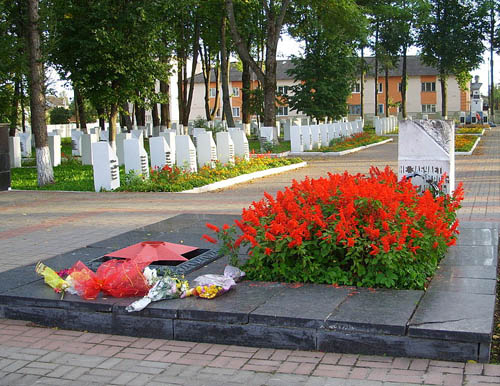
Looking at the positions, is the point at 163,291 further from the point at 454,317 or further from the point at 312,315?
the point at 454,317

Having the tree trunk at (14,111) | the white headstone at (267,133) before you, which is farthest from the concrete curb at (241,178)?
the tree trunk at (14,111)

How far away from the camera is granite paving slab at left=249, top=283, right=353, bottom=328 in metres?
4.89

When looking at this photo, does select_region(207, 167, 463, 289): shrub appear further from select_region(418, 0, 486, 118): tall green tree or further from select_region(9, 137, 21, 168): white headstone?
select_region(418, 0, 486, 118): tall green tree

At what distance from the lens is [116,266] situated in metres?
5.90

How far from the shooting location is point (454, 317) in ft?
15.6

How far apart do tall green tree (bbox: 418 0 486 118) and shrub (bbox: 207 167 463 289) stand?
182ft

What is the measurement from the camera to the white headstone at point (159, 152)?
651 inches

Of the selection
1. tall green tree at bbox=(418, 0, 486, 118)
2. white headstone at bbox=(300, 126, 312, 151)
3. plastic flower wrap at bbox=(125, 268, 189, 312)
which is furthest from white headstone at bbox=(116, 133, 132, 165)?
tall green tree at bbox=(418, 0, 486, 118)

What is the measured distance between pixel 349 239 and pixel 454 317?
1.13m

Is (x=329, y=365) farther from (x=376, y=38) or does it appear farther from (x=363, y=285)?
(x=376, y=38)

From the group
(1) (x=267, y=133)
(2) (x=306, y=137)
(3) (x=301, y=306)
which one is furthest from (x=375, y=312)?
(1) (x=267, y=133)

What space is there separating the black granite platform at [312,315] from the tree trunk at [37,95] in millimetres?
10349

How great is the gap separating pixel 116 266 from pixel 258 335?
1615 millimetres

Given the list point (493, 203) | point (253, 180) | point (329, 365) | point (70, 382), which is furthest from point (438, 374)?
point (253, 180)
